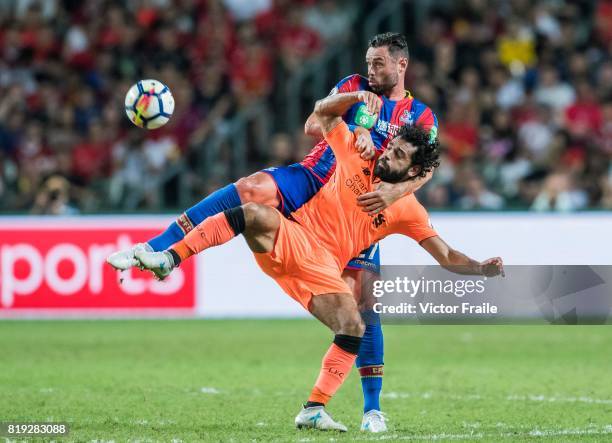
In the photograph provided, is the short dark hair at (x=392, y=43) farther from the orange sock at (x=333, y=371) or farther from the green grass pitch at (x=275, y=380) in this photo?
the green grass pitch at (x=275, y=380)

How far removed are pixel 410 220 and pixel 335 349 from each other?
103 cm

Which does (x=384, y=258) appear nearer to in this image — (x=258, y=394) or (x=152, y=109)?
(x=258, y=394)

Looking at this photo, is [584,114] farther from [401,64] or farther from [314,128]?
[314,128]

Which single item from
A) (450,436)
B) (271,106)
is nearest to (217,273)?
(271,106)

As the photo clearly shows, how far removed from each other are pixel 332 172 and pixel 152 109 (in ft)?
5.05

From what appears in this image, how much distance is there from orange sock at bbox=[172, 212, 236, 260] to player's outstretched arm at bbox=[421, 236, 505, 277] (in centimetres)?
142

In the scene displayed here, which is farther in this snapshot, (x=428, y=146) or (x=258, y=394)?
(x=258, y=394)

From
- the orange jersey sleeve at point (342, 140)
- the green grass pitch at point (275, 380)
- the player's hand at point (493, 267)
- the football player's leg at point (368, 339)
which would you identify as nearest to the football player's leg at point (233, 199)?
the orange jersey sleeve at point (342, 140)

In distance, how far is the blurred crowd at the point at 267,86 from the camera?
1683 centimetres

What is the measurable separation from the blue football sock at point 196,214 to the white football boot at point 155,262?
0.89 feet

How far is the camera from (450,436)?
7504 mm

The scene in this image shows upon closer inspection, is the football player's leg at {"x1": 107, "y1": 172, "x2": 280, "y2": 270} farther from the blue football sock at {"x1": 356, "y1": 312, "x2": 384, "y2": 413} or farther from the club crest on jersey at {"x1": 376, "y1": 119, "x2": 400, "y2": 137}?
the blue football sock at {"x1": 356, "y1": 312, "x2": 384, "y2": 413}

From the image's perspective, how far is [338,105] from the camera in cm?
778

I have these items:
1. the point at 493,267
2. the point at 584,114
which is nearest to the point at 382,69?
the point at 493,267
